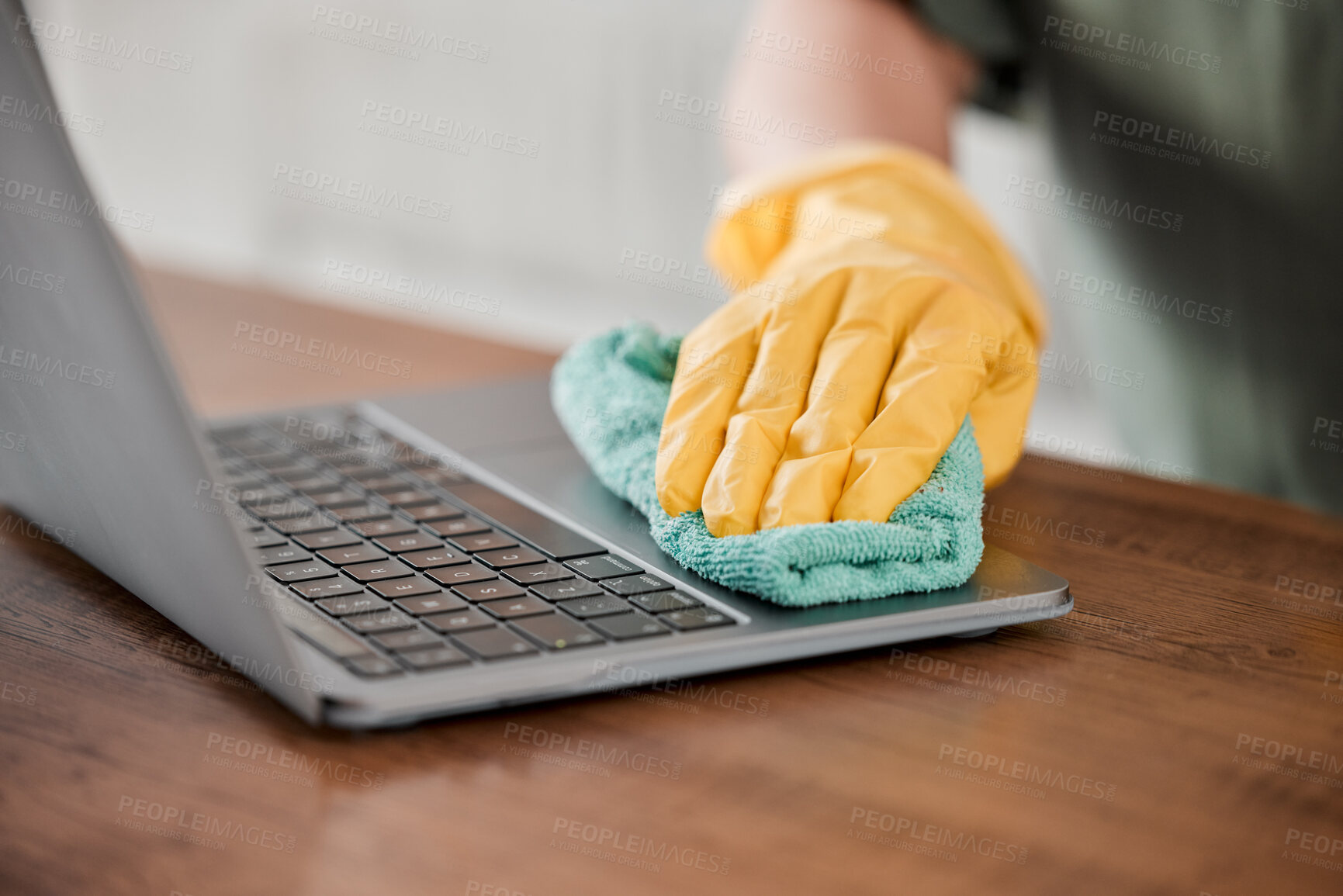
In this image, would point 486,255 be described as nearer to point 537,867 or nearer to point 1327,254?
point 1327,254

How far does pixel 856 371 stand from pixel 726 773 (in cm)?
27

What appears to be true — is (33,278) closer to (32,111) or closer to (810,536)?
(32,111)

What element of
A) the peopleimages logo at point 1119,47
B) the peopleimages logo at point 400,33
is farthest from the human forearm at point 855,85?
the peopleimages logo at point 400,33

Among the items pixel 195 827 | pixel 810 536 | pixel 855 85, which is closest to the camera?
pixel 195 827

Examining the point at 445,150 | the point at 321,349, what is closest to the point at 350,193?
the point at 445,150

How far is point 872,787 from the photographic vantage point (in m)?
0.40

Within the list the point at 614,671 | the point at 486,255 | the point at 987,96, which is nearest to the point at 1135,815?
the point at 614,671

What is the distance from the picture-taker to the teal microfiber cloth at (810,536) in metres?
0.48

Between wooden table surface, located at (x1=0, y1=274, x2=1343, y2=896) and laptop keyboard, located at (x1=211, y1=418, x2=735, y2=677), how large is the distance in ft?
0.09

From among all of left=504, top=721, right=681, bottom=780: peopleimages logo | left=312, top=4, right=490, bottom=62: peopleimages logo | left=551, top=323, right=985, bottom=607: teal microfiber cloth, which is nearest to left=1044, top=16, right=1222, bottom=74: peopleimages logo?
left=551, top=323, right=985, bottom=607: teal microfiber cloth

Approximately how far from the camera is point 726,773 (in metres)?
0.40

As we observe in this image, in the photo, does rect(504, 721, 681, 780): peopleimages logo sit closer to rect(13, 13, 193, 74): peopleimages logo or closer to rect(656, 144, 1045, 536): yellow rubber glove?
rect(656, 144, 1045, 536): yellow rubber glove

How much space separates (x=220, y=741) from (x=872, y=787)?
8.8 inches

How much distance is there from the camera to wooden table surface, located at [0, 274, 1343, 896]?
1.14 feet
